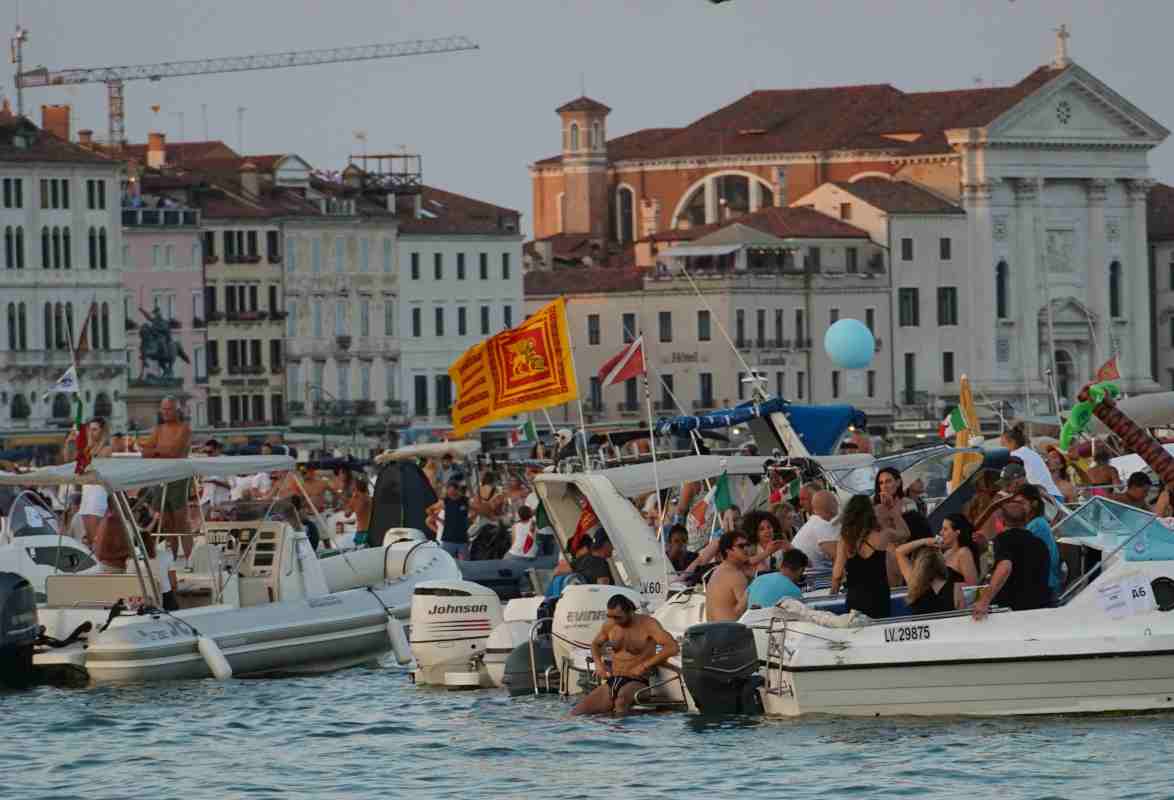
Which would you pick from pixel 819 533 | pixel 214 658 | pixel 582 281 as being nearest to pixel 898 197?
pixel 582 281

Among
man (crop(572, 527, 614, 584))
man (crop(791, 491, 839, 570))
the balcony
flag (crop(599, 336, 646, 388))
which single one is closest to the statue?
the balcony

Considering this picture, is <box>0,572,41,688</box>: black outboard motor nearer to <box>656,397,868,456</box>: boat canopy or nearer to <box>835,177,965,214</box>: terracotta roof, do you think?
<box>656,397,868,456</box>: boat canopy

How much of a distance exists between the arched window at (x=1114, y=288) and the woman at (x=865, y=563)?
101235mm

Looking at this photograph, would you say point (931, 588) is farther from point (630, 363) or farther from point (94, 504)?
point (94, 504)

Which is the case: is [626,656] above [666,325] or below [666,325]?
below

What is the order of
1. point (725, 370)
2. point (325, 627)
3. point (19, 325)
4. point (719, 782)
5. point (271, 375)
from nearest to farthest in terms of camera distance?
point (719, 782)
point (325, 627)
point (19, 325)
point (271, 375)
point (725, 370)

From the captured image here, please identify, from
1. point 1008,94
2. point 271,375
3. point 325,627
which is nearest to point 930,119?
point 1008,94

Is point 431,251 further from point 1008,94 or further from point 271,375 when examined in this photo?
point 1008,94

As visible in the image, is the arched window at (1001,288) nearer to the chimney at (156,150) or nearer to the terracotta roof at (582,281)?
the terracotta roof at (582,281)

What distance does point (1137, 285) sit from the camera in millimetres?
123562

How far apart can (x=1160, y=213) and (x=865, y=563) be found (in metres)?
109

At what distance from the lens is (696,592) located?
23.8 meters

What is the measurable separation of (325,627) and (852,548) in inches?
272

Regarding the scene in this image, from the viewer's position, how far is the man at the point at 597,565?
2519 centimetres
